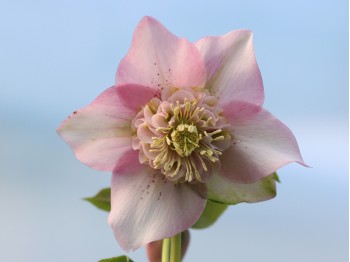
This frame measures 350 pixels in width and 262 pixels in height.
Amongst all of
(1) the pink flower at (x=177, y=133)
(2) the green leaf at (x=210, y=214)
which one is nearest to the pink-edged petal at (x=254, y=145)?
(1) the pink flower at (x=177, y=133)

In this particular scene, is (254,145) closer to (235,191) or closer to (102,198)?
(235,191)

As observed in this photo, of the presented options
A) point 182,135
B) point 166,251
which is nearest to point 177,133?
point 182,135

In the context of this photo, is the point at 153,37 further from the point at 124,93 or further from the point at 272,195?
the point at 272,195

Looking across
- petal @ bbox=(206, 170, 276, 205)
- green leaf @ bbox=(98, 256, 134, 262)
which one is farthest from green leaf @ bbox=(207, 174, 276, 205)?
green leaf @ bbox=(98, 256, 134, 262)

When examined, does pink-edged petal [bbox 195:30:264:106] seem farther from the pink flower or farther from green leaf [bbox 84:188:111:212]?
green leaf [bbox 84:188:111:212]

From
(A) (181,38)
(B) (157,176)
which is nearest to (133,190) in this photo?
(B) (157,176)
